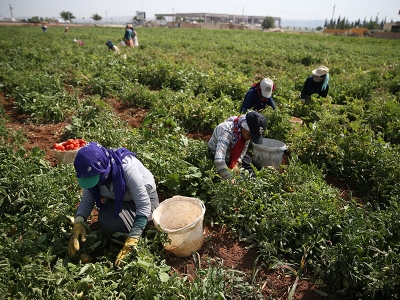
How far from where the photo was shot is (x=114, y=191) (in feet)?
8.41

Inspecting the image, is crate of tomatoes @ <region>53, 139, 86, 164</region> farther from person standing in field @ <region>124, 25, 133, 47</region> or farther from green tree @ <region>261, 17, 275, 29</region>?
green tree @ <region>261, 17, 275, 29</region>

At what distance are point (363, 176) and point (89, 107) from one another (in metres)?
4.75

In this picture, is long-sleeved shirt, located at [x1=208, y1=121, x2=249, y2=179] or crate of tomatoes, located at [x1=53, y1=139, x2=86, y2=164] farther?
crate of tomatoes, located at [x1=53, y1=139, x2=86, y2=164]

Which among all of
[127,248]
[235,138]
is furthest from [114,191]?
[235,138]

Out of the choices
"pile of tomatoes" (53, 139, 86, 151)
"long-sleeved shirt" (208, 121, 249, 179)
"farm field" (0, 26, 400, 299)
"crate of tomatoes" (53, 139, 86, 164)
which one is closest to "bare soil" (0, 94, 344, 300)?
"farm field" (0, 26, 400, 299)

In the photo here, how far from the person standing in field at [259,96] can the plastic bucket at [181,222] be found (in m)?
2.21

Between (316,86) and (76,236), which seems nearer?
(76,236)

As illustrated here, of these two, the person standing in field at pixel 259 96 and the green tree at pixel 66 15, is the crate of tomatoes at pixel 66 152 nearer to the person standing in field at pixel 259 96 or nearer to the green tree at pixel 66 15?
the person standing in field at pixel 259 96

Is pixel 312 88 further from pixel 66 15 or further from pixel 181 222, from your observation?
A: pixel 66 15

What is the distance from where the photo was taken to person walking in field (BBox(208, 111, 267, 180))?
313cm

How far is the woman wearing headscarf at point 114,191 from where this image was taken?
2.32 m

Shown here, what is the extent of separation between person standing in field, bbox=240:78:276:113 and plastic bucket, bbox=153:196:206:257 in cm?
221

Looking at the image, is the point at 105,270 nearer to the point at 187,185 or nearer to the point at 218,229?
the point at 218,229

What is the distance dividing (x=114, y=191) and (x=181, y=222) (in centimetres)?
77
